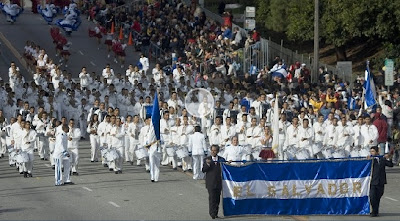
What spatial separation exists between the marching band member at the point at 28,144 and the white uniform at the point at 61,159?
61.9 inches

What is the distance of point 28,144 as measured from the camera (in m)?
31.7

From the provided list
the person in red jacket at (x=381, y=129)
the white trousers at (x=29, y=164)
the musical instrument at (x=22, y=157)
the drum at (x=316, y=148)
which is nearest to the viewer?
the musical instrument at (x=22, y=157)

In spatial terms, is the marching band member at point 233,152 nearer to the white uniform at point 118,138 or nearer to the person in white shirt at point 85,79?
the white uniform at point 118,138

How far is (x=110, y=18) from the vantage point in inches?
2190

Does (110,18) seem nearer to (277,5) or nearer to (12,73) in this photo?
(277,5)

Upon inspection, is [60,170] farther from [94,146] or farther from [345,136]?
[345,136]

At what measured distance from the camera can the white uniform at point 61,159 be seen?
1169 inches

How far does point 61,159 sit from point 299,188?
23.1ft

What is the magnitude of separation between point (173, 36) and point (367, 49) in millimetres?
10068

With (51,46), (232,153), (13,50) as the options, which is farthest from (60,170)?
(51,46)

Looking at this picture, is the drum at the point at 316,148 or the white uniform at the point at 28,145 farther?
the drum at the point at 316,148

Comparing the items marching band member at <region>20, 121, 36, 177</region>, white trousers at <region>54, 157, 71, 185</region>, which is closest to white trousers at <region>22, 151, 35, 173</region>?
marching band member at <region>20, 121, 36, 177</region>

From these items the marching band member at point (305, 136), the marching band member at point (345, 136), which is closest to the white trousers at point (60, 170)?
the marching band member at point (305, 136)

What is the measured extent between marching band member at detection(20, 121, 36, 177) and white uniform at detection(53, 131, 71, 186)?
1572mm
